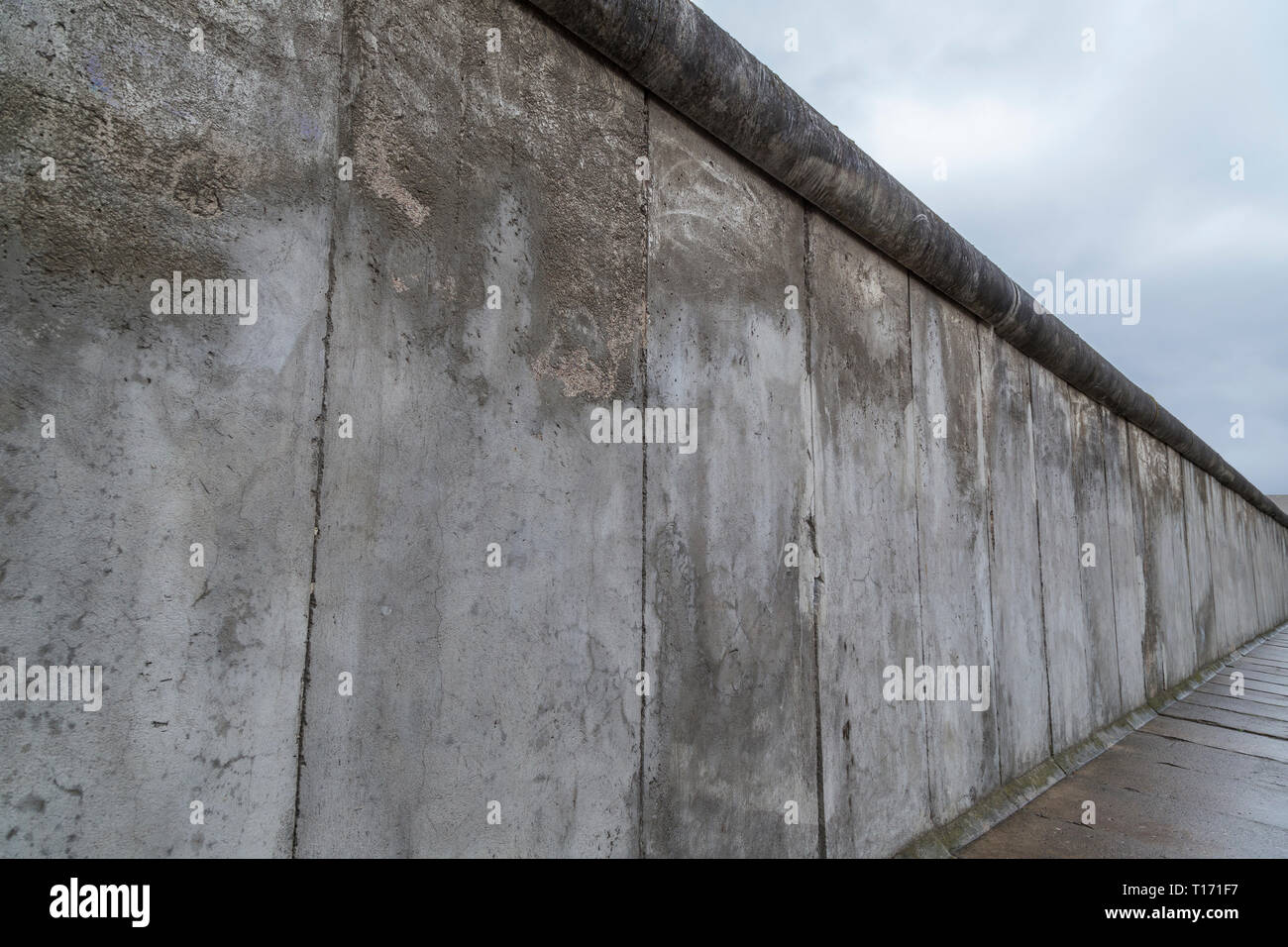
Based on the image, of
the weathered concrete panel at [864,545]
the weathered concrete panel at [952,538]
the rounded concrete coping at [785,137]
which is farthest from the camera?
the weathered concrete panel at [952,538]

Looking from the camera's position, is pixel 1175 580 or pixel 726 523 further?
pixel 1175 580

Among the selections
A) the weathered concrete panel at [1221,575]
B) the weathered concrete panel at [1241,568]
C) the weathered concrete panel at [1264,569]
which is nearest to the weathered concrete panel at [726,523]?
the weathered concrete panel at [1221,575]

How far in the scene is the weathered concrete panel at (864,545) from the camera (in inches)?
125

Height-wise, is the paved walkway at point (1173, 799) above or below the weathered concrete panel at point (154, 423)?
below

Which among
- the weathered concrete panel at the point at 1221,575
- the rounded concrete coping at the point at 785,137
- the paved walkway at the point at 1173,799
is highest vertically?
the rounded concrete coping at the point at 785,137

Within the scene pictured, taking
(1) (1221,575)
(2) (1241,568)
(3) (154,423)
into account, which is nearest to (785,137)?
(3) (154,423)

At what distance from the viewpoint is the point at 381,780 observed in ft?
5.90

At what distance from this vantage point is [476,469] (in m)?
2.05

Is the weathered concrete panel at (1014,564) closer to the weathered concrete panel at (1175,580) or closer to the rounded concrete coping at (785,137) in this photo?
the rounded concrete coping at (785,137)

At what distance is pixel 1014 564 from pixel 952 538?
1008mm

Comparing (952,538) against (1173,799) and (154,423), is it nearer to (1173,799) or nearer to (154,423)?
(1173,799)

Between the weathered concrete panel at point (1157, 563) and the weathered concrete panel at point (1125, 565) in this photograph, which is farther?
the weathered concrete panel at point (1157, 563)

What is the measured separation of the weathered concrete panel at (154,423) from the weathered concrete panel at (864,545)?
2.23 m
